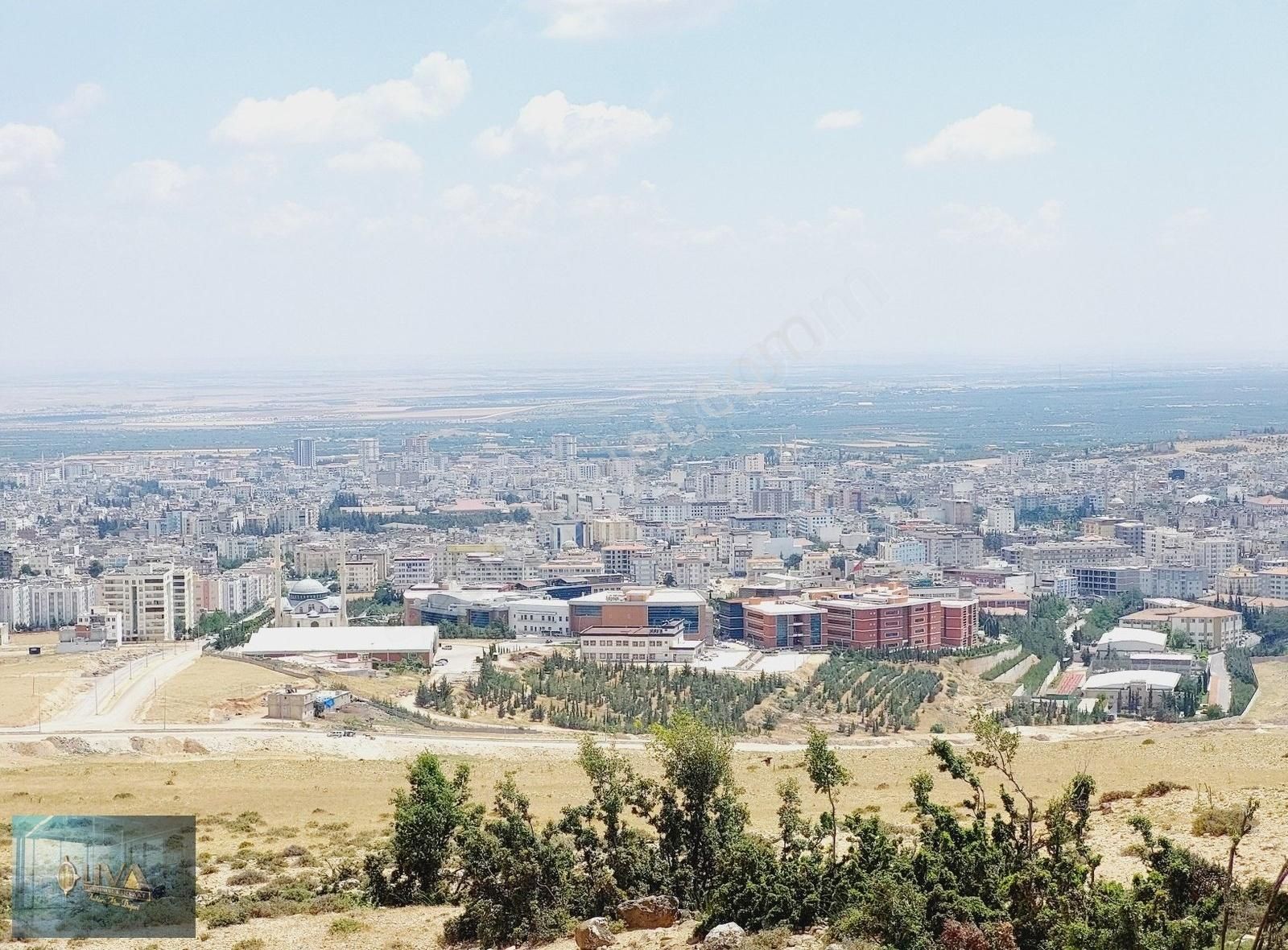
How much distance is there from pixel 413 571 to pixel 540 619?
1562 cm

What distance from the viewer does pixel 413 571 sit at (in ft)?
196

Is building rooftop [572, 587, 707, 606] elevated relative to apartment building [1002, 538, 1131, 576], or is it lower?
elevated

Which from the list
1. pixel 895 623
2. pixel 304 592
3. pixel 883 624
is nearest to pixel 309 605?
pixel 304 592

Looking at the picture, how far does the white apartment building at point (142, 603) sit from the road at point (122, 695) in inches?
310

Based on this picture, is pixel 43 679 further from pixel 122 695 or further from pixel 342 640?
pixel 342 640

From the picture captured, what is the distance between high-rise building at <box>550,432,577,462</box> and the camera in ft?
343

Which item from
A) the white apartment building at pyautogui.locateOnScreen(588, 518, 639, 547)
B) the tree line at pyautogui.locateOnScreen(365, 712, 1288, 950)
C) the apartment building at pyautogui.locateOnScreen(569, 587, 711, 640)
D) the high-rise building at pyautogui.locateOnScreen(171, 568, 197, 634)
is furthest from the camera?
the white apartment building at pyautogui.locateOnScreen(588, 518, 639, 547)

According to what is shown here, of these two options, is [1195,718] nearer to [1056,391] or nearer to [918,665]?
[918,665]

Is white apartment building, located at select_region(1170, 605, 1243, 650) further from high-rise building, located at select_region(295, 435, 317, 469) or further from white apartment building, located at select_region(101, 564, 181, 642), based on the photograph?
high-rise building, located at select_region(295, 435, 317, 469)

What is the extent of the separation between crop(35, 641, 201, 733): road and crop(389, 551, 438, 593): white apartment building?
21119 millimetres

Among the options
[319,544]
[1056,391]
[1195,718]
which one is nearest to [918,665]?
[1195,718]

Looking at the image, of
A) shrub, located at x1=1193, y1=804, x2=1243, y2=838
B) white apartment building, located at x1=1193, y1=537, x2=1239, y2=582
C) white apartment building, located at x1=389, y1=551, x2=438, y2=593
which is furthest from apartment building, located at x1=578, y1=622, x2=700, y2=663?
white apartment building, located at x1=1193, y1=537, x2=1239, y2=582

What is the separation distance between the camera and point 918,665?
3778 centimetres

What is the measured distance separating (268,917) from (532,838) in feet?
6.49
